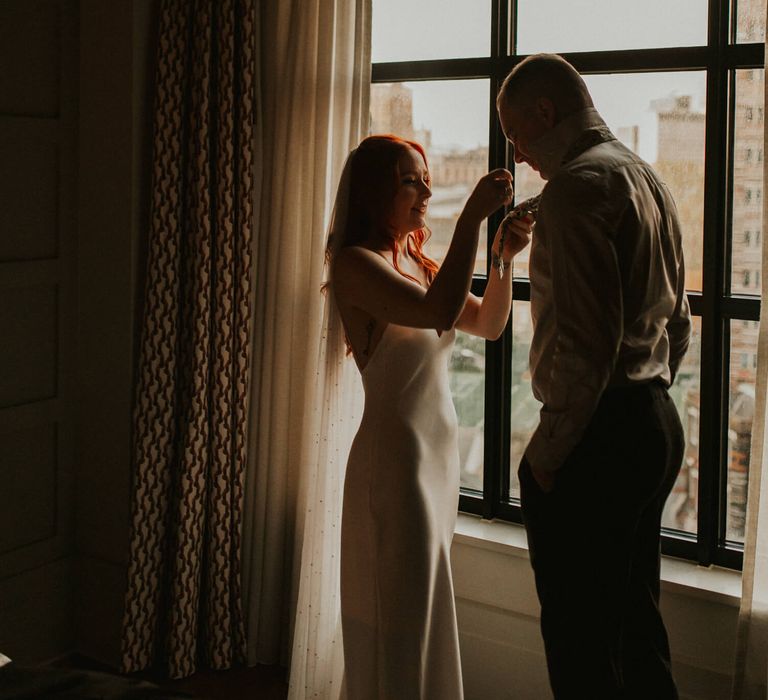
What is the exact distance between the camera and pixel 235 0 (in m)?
3.02

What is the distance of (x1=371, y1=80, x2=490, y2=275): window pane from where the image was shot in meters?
3.03

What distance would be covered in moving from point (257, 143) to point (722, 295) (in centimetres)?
152

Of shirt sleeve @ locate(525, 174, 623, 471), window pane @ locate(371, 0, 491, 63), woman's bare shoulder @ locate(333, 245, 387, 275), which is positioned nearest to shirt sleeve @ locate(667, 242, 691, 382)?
shirt sleeve @ locate(525, 174, 623, 471)

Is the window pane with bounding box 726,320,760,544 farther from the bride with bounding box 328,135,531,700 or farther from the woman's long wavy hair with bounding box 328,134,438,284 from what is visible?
the woman's long wavy hair with bounding box 328,134,438,284

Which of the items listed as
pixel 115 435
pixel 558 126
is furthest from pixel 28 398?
pixel 558 126

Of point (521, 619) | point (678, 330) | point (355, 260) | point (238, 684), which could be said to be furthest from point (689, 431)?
point (238, 684)

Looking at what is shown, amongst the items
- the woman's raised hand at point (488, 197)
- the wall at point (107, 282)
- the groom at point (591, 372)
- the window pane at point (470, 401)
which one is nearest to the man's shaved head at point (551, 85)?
the groom at point (591, 372)

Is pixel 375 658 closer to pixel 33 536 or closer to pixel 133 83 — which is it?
pixel 33 536

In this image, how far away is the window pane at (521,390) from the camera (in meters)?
2.96

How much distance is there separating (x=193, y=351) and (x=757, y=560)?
70.2 inches

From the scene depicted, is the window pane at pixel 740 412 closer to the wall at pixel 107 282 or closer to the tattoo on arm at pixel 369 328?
the tattoo on arm at pixel 369 328

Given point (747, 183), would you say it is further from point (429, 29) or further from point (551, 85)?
point (429, 29)

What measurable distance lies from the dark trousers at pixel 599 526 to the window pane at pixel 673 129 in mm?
803

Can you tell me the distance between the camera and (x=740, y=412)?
2633 millimetres
